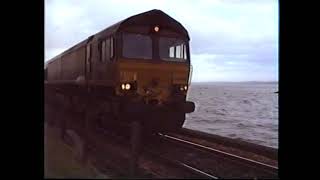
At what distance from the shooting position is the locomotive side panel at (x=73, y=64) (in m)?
6.84

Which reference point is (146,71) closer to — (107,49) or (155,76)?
(155,76)

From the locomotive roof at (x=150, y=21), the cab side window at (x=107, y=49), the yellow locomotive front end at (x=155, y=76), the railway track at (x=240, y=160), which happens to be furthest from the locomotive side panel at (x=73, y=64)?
the railway track at (x=240, y=160)

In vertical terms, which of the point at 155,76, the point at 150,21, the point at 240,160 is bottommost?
the point at 240,160

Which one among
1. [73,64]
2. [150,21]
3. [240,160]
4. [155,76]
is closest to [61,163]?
[240,160]

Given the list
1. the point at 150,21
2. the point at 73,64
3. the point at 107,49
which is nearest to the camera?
the point at 150,21

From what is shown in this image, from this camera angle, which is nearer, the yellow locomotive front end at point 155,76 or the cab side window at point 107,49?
the yellow locomotive front end at point 155,76

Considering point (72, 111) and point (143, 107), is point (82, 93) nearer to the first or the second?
point (72, 111)

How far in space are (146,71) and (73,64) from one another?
2201 millimetres

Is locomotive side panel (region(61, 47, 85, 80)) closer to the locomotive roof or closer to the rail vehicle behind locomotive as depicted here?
the rail vehicle behind locomotive

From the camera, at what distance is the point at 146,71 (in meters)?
5.55

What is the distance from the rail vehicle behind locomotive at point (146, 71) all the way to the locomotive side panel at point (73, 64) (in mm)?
942

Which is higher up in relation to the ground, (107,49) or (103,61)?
(107,49)

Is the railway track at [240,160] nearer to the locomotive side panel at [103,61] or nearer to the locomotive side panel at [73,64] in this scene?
the locomotive side panel at [103,61]
